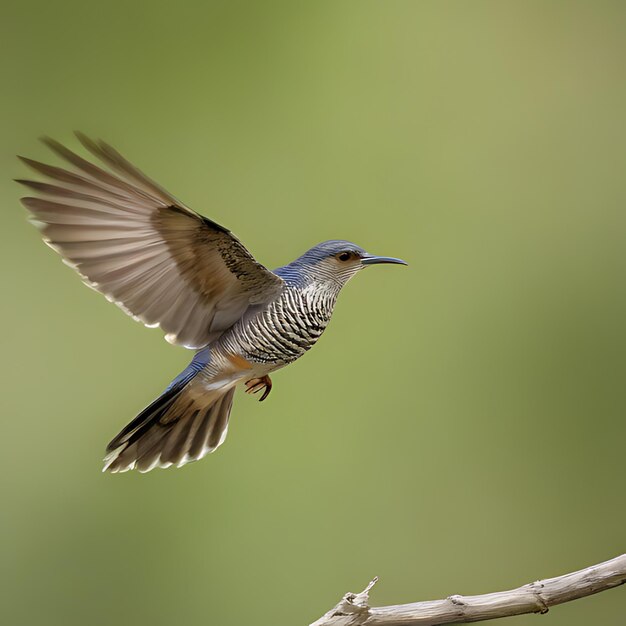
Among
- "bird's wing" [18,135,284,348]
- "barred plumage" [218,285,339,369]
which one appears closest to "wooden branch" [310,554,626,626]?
Result: "barred plumage" [218,285,339,369]

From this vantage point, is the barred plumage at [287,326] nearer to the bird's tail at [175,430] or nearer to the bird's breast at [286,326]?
the bird's breast at [286,326]

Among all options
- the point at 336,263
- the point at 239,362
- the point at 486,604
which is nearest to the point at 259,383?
the point at 239,362

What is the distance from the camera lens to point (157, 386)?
223cm

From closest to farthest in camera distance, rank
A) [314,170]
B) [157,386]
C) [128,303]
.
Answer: [128,303] < [157,386] < [314,170]

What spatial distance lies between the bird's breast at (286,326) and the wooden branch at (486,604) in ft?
0.97

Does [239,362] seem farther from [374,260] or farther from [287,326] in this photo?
[374,260]

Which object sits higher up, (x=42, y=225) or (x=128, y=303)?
(x=42, y=225)

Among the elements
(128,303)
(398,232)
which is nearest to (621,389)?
(398,232)

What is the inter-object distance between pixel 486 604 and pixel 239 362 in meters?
0.42

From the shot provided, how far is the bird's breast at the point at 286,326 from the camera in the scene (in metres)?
1.09

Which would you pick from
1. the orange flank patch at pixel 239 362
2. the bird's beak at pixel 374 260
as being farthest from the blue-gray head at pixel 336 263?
the orange flank patch at pixel 239 362

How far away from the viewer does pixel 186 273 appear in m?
1.16

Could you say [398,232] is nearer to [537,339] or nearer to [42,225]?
[537,339]

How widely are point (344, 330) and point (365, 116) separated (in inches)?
23.0
